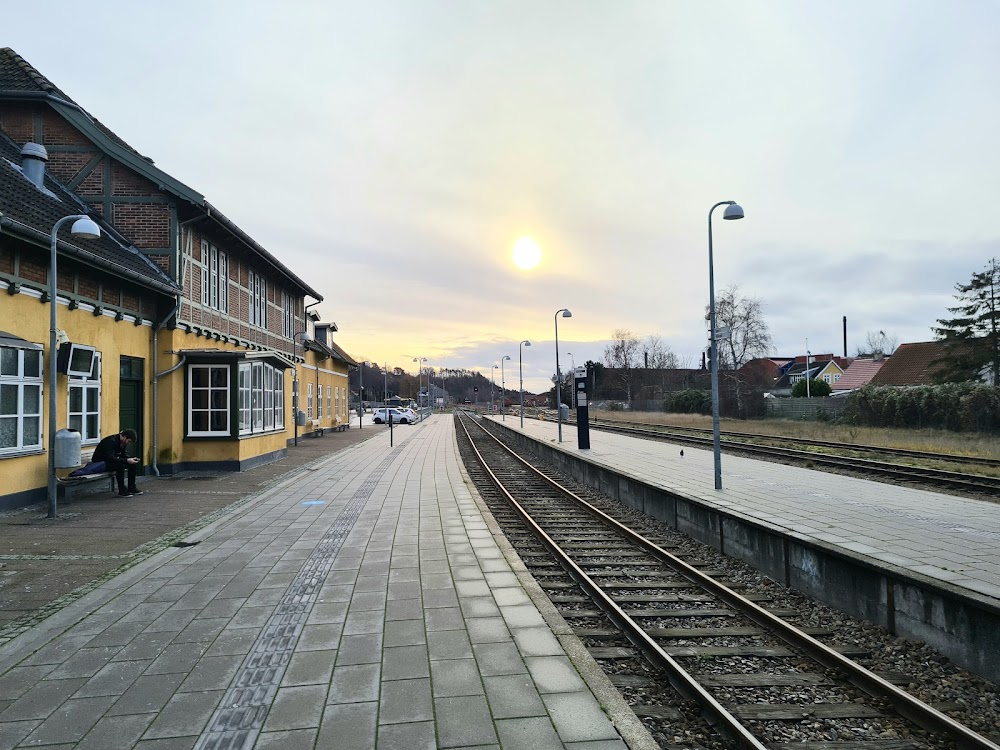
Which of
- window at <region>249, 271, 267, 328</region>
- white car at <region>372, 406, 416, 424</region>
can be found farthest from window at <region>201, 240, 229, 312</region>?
white car at <region>372, 406, 416, 424</region>

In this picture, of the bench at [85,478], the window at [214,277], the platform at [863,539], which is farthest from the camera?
the window at [214,277]

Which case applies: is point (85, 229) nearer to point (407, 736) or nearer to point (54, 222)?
point (54, 222)

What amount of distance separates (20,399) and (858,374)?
68.4 m

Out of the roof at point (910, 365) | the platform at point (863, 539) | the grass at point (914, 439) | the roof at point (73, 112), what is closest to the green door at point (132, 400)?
the roof at point (73, 112)

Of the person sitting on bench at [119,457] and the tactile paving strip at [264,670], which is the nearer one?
the tactile paving strip at [264,670]

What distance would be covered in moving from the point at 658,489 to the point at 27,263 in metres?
11.9

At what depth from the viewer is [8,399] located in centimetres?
1017

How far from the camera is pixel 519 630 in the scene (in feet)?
16.8

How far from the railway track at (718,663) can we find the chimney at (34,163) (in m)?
13.8

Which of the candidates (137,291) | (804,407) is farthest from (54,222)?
(804,407)

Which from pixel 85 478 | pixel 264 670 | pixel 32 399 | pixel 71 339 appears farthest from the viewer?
pixel 71 339

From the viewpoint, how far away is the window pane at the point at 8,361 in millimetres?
10002

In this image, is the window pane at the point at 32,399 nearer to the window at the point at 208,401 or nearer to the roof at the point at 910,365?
the window at the point at 208,401

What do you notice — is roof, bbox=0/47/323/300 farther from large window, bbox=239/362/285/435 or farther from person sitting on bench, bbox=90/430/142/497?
person sitting on bench, bbox=90/430/142/497
